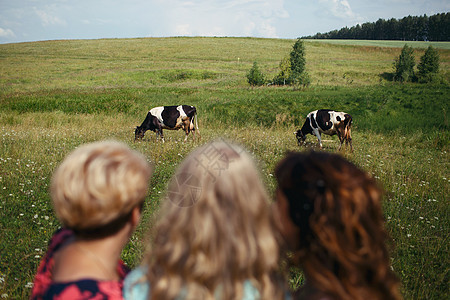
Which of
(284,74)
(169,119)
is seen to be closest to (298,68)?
(284,74)

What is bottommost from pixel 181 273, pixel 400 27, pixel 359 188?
pixel 181 273

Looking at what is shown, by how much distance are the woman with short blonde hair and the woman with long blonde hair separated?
228 millimetres

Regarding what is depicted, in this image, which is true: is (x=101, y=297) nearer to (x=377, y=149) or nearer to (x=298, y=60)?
(x=377, y=149)

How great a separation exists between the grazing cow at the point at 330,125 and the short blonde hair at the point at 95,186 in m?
10.1

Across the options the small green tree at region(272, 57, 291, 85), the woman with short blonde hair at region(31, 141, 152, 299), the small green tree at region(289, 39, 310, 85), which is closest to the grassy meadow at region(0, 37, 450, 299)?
the woman with short blonde hair at region(31, 141, 152, 299)

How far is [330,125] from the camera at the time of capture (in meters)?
11.2

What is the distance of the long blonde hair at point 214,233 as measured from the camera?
3.84ft

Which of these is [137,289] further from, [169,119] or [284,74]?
[284,74]

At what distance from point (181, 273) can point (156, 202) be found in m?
4.28

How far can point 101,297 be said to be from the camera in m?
1.31

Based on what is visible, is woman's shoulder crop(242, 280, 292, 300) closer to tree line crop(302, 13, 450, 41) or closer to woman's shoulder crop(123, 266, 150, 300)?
woman's shoulder crop(123, 266, 150, 300)

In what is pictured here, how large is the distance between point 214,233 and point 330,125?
10.7m

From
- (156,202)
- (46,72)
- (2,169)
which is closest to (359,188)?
(156,202)

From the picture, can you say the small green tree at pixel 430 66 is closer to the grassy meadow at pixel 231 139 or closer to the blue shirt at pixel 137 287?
the grassy meadow at pixel 231 139
